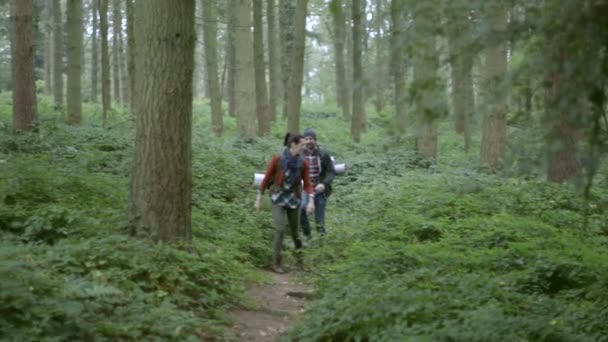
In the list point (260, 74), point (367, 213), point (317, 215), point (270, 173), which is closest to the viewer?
point (270, 173)

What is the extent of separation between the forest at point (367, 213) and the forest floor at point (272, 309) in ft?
0.24

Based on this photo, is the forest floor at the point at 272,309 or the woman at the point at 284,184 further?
the woman at the point at 284,184

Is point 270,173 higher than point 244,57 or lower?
lower

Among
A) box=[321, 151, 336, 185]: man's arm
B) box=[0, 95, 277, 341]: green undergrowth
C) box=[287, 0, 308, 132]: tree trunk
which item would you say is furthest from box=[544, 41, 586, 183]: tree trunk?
box=[287, 0, 308, 132]: tree trunk

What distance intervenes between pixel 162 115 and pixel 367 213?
232 inches

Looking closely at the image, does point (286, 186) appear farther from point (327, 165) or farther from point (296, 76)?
point (296, 76)

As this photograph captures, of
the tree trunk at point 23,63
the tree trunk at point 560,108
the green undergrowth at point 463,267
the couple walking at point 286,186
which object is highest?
the tree trunk at point 23,63

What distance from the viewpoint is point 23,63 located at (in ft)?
46.2

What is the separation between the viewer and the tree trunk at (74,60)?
1823cm

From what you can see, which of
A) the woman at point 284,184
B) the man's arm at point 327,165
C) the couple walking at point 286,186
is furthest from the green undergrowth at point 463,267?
the man's arm at point 327,165

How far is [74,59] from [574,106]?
1647cm

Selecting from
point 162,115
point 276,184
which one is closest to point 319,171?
point 276,184

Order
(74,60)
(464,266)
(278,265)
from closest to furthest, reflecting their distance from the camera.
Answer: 1. (464,266)
2. (278,265)
3. (74,60)

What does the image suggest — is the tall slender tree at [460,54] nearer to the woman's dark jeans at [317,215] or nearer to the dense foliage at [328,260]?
the dense foliage at [328,260]
